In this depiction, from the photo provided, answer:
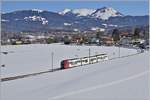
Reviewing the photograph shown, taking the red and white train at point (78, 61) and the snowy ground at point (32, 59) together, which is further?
the red and white train at point (78, 61)

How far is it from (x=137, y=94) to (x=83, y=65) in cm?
989

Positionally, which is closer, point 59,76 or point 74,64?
point 59,76

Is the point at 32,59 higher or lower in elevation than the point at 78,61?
lower

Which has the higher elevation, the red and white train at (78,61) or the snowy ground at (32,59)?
the red and white train at (78,61)

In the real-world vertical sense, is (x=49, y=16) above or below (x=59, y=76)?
above

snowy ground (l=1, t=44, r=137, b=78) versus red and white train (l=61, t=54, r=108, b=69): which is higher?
red and white train (l=61, t=54, r=108, b=69)

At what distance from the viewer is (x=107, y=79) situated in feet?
47.5

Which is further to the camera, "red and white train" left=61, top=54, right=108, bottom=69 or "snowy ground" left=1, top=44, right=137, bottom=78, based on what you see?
"red and white train" left=61, top=54, right=108, bottom=69

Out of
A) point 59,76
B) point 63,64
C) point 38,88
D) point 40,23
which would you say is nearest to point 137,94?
point 38,88

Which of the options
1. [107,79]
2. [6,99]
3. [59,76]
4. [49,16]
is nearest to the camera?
[6,99]

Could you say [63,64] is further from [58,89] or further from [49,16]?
[49,16]

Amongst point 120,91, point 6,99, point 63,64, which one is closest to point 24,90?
point 6,99

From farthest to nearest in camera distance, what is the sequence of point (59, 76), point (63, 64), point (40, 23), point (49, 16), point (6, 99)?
point (49, 16), point (40, 23), point (63, 64), point (59, 76), point (6, 99)

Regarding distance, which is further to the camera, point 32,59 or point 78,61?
point 32,59
